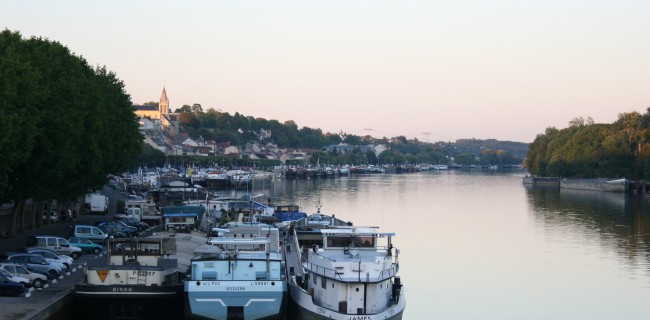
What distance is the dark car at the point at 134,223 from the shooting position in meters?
58.8

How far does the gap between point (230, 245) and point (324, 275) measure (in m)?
5.13

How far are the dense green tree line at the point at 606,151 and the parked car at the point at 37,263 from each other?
110273 millimetres

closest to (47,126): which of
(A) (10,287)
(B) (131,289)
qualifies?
(A) (10,287)

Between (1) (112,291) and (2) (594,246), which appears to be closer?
(1) (112,291)

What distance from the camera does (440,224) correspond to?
260 ft

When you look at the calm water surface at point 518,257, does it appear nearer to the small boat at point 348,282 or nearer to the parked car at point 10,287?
the small boat at point 348,282

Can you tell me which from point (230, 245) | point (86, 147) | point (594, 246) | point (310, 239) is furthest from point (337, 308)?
point (594, 246)

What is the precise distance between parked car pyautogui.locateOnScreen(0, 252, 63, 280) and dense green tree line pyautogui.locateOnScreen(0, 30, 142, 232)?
4435 mm

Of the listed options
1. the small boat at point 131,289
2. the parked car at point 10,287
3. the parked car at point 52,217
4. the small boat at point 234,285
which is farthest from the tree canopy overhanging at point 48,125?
the small boat at point 234,285

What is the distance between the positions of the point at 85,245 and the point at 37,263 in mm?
9265

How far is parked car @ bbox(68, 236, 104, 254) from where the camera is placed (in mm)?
45531

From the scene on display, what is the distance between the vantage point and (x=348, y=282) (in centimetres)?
3061

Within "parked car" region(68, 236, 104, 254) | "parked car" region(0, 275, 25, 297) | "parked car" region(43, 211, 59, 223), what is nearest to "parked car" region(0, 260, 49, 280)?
"parked car" region(0, 275, 25, 297)

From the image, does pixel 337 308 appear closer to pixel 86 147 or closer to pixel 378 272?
pixel 378 272
